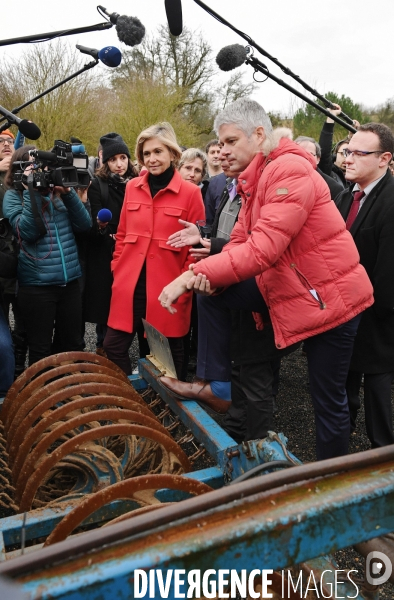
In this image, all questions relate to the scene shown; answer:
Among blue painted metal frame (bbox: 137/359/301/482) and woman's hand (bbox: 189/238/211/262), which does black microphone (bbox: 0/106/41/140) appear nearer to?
woman's hand (bbox: 189/238/211/262)

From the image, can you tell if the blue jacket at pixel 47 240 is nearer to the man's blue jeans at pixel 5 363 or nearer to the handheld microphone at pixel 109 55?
the man's blue jeans at pixel 5 363

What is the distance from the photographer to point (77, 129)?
15.9 metres

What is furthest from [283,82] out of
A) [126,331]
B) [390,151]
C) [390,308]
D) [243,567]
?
[243,567]

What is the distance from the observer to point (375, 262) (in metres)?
2.88

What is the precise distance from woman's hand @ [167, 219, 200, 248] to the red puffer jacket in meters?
0.70

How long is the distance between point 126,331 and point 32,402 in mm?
1072

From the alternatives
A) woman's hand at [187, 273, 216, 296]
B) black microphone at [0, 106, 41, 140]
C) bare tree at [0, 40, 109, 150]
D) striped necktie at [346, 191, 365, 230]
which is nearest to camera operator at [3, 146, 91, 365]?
black microphone at [0, 106, 41, 140]

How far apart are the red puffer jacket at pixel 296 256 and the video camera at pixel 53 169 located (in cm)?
Result: 142

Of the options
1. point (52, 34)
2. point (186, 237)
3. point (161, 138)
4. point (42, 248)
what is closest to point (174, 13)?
point (52, 34)

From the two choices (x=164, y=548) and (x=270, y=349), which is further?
(x=270, y=349)

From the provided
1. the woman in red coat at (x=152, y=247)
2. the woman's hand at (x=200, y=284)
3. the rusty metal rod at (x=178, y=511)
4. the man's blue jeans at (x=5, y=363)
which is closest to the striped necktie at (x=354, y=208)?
the woman in red coat at (x=152, y=247)

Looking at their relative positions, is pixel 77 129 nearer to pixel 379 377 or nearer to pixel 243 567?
pixel 379 377

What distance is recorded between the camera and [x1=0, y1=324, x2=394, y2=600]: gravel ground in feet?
7.73

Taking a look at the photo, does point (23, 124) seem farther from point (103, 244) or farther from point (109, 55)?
point (103, 244)
